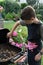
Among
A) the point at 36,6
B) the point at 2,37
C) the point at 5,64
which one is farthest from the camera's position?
the point at 36,6

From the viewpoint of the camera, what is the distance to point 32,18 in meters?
3.79

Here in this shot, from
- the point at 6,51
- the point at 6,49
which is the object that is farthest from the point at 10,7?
the point at 6,51

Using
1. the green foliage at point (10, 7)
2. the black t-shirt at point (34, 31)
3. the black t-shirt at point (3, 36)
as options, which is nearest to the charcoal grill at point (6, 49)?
the black t-shirt at point (3, 36)

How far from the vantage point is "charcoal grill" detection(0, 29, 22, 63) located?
3.92 metres

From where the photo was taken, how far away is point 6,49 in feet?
13.9

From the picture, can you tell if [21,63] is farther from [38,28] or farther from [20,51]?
[38,28]

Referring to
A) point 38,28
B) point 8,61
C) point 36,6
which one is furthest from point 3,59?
point 36,6

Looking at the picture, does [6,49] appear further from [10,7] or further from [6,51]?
[10,7]

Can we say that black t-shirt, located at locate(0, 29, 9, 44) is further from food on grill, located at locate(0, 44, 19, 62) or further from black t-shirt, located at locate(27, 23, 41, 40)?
black t-shirt, located at locate(27, 23, 41, 40)

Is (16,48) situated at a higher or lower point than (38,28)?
Answer: lower

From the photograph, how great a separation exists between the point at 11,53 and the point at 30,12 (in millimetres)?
742

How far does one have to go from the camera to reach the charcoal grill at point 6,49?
12.9 ft

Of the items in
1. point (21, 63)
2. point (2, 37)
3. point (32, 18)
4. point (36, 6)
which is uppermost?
point (32, 18)

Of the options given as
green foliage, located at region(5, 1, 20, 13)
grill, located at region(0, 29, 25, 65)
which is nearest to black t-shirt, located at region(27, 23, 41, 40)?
grill, located at region(0, 29, 25, 65)
